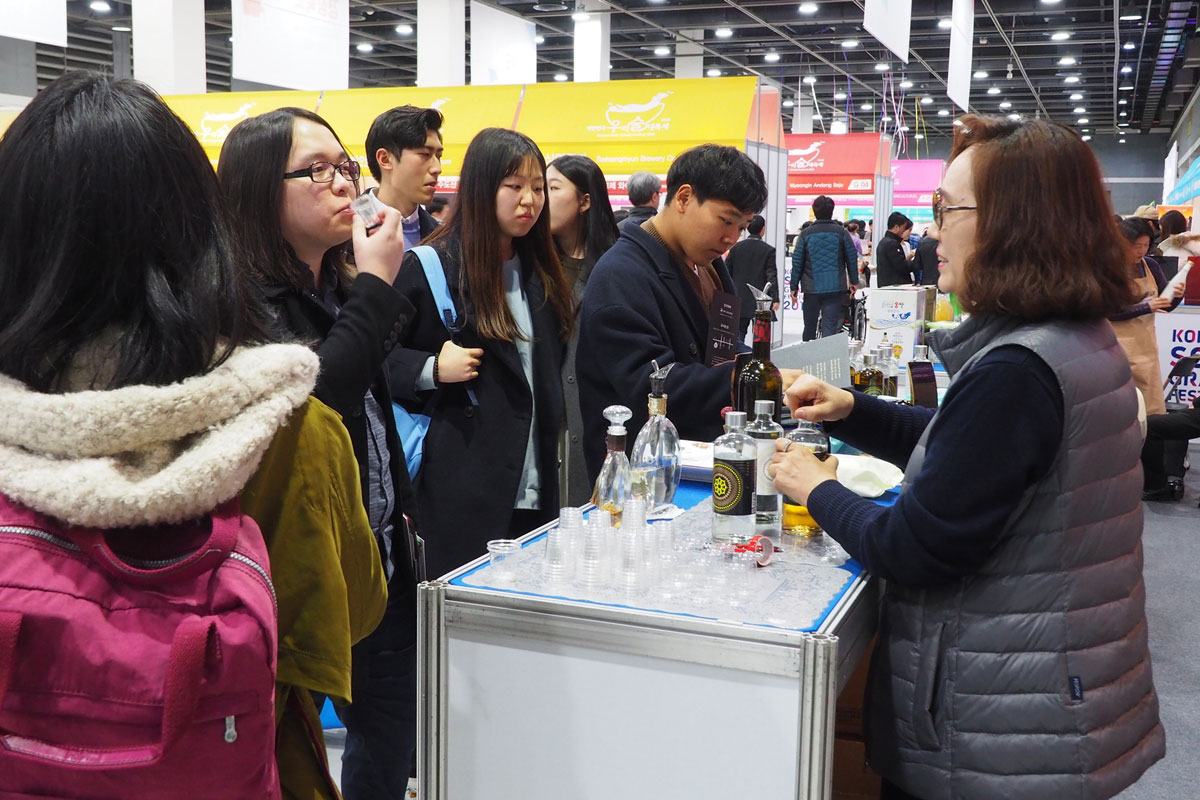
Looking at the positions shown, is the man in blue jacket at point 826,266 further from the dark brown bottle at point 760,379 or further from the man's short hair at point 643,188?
the dark brown bottle at point 760,379

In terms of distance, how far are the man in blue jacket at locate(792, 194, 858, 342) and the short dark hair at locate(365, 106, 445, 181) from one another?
7.03 m

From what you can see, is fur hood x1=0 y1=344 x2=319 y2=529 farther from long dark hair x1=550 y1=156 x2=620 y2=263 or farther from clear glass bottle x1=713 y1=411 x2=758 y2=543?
long dark hair x1=550 y1=156 x2=620 y2=263

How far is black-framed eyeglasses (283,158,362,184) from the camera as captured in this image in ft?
5.99

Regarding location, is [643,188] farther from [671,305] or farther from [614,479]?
[614,479]

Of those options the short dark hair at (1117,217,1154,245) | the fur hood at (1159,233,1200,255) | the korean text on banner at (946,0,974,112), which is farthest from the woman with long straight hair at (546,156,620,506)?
the fur hood at (1159,233,1200,255)

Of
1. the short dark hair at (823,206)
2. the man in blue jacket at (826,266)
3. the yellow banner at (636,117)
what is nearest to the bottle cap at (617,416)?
the yellow banner at (636,117)

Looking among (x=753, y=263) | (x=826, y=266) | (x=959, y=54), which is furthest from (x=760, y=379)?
(x=826, y=266)

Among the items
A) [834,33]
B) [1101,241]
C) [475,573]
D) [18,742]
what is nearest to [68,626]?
[18,742]

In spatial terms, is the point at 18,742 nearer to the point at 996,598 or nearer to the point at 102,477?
the point at 102,477

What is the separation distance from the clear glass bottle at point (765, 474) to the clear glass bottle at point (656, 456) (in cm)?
21

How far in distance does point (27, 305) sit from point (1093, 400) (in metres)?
1.29

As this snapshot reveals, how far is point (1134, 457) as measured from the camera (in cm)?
151

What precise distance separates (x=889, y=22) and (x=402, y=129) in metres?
4.09

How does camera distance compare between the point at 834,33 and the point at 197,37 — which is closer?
the point at 197,37
